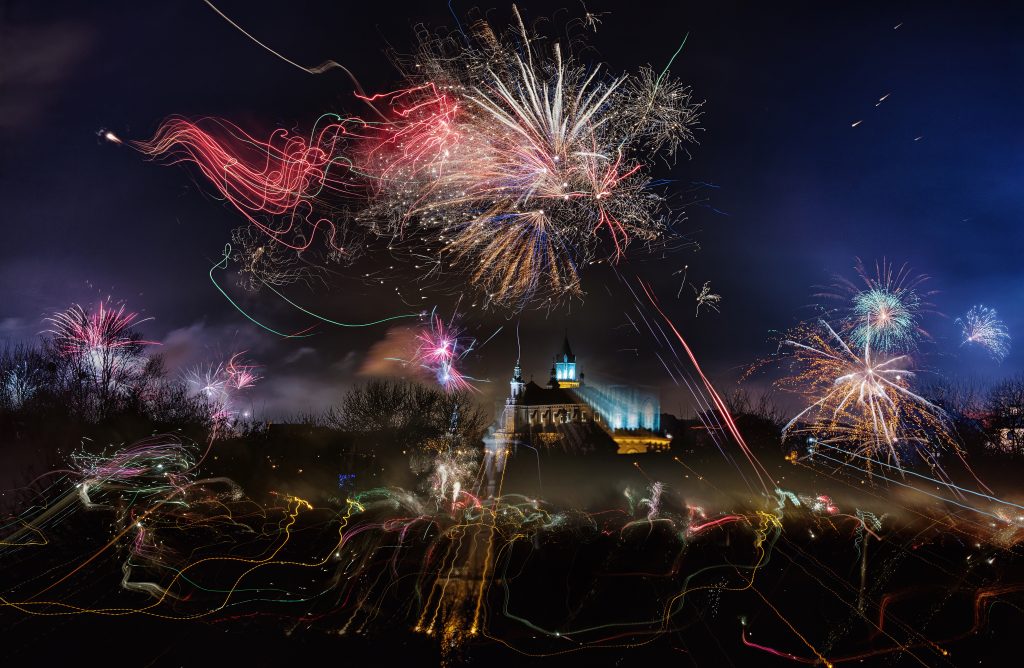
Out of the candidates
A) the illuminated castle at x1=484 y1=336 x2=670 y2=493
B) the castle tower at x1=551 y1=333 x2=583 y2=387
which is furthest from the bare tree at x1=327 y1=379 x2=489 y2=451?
the castle tower at x1=551 y1=333 x2=583 y2=387

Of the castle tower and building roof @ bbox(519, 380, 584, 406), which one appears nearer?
building roof @ bbox(519, 380, 584, 406)

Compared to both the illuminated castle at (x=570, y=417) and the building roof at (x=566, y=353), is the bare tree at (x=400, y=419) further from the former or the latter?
the building roof at (x=566, y=353)

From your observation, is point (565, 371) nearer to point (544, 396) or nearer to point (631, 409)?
point (544, 396)

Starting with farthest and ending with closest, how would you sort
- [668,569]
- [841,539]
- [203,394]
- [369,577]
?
1. [203,394]
2. [841,539]
3. [668,569]
4. [369,577]

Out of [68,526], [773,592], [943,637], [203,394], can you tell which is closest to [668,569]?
[773,592]

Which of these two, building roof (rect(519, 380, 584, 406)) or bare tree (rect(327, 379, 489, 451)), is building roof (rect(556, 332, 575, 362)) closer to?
building roof (rect(519, 380, 584, 406))

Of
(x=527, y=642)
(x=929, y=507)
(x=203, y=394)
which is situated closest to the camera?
(x=527, y=642)

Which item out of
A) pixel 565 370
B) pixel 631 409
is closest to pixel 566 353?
pixel 565 370

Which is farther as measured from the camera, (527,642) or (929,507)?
(929,507)

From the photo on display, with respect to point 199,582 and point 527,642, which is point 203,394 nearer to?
point 199,582
